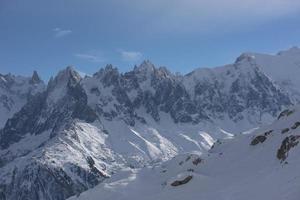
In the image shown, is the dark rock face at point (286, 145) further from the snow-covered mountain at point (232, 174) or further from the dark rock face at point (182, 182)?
the dark rock face at point (182, 182)

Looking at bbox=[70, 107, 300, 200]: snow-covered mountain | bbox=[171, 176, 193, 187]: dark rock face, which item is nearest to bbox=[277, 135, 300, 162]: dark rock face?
bbox=[70, 107, 300, 200]: snow-covered mountain

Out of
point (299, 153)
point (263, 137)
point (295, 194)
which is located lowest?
point (295, 194)

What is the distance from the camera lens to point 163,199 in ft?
225

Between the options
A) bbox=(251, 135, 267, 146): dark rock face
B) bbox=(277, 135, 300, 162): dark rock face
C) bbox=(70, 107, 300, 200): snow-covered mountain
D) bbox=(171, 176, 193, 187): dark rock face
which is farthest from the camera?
bbox=(251, 135, 267, 146): dark rock face

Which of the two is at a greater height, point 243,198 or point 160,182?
point 160,182

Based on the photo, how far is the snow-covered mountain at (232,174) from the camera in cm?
5806

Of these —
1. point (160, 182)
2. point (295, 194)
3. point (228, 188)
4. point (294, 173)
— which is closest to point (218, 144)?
point (160, 182)

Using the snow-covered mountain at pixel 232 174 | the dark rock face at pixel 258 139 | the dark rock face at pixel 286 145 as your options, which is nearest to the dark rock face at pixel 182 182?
the snow-covered mountain at pixel 232 174

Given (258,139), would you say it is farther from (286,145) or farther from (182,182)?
(182,182)

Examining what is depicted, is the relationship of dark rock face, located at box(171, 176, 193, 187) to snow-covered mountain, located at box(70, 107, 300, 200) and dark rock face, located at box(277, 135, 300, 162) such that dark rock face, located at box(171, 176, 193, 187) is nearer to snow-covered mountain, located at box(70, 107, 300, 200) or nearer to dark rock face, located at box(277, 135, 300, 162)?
snow-covered mountain, located at box(70, 107, 300, 200)

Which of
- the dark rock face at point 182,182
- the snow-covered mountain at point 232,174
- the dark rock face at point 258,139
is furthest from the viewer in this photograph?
the dark rock face at point 258,139

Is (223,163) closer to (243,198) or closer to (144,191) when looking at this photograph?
(144,191)

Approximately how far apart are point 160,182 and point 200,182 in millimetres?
11492

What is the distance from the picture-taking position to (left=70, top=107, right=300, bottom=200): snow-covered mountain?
5806 cm
